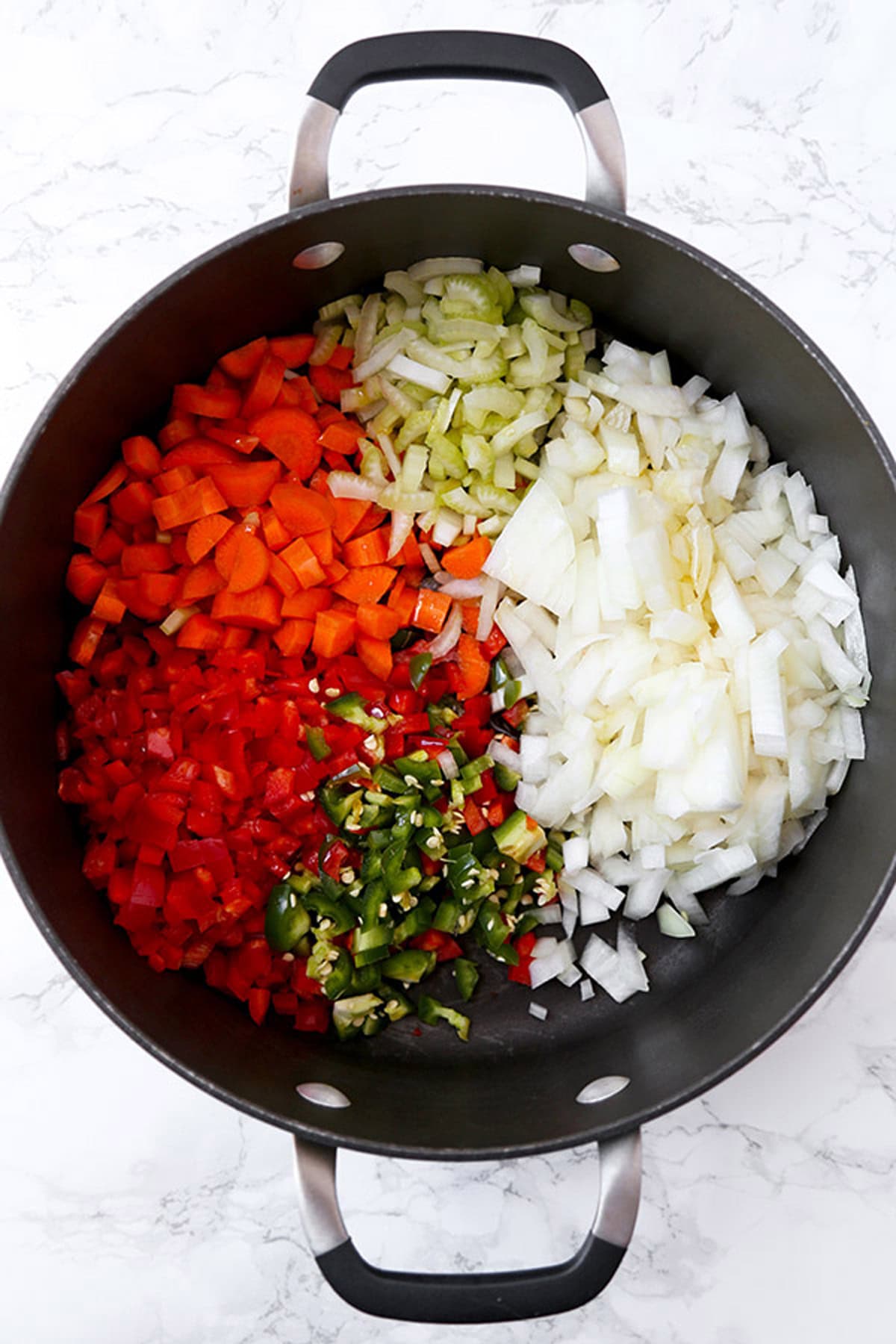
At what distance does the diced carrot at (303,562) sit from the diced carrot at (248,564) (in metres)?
0.04

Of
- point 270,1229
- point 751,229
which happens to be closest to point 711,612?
point 751,229

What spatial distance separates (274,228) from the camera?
1.57m

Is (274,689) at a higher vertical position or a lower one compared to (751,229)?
lower

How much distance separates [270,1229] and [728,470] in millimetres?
1391

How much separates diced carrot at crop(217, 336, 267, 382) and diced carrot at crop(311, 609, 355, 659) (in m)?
Result: 0.39

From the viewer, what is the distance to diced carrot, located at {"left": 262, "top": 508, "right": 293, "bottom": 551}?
5.78 ft

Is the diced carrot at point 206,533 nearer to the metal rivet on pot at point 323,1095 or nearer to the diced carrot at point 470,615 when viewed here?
the diced carrot at point 470,615

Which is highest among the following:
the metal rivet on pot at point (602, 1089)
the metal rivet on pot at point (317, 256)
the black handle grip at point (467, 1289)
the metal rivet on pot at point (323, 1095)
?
the metal rivet on pot at point (317, 256)

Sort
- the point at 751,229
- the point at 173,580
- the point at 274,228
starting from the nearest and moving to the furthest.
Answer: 1. the point at 274,228
2. the point at 173,580
3. the point at 751,229

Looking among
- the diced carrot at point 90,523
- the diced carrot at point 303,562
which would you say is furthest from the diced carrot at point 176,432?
the diced carrot at point 303,562

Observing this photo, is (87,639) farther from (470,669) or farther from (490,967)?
(490,967)

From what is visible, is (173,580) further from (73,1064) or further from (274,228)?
(73,1064)

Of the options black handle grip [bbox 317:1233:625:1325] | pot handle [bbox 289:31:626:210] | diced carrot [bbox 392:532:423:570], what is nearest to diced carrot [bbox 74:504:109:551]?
diced carrot [bbox 392:532:423:570]

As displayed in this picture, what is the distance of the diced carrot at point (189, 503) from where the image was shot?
1.74m
